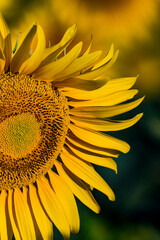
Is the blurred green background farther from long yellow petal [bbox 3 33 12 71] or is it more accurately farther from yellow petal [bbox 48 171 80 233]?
long yellow petal [bbox 3 33 12 71]

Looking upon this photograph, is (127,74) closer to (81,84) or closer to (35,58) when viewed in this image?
(81,84)

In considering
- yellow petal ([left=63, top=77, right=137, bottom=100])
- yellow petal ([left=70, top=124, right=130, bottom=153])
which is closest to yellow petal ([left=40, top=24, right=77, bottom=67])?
yellow petal ([left=63, top=77, right=137, bottom=100])

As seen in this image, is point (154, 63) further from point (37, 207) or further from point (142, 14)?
point (37, 207)

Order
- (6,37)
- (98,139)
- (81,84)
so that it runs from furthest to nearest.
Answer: (98,139), (81,84), (6,37)

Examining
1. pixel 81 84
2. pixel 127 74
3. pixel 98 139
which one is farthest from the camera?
pixel 127 74

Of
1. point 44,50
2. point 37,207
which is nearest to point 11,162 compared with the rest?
point 37,207

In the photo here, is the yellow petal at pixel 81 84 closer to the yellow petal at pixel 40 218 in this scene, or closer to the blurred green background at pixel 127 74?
the yellow petal at pixel 40 218

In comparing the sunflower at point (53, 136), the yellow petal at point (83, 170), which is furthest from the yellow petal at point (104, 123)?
the yellow petal at point (83, 170)

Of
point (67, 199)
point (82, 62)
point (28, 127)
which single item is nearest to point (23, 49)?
point (82, 62)
